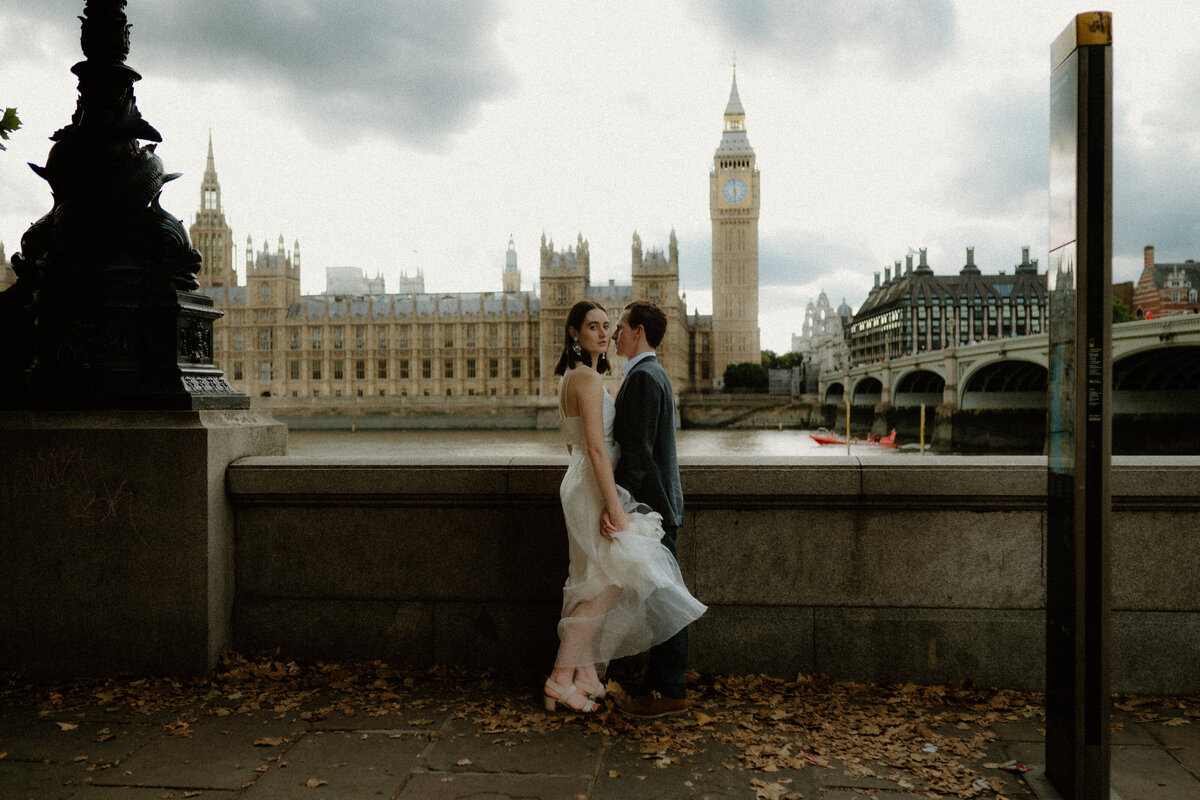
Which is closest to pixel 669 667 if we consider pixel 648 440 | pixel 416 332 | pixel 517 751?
pixel 517 751

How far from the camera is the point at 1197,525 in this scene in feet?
10.9

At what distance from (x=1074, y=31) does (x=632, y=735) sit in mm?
2452

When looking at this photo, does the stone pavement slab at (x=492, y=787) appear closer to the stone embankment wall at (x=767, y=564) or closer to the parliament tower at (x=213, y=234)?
the stone embankment wall at (x=767, y=564)

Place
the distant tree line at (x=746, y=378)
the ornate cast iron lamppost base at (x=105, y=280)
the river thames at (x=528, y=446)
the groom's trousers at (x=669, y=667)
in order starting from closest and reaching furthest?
1. the groom's trousers at (x=669, y=667)
2. the ornate cast iron lamppost base at (x=105, y=280)
3. the river thames at (x=528, y=446)
4. the distant tree line at (x=746, y=378)

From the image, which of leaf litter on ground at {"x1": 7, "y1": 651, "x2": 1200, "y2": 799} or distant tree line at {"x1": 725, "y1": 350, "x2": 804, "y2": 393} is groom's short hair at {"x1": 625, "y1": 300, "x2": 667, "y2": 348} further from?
distant tree line at {"x1": 725, "y1": 350, "x2": 804, "y2": 393}

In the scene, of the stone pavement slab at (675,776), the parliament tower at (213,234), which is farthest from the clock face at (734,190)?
the stone pavement slab at (675,776)

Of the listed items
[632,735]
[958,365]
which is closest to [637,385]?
[632,735]

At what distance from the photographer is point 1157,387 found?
32469 mm

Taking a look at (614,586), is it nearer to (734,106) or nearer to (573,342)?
(573,342)

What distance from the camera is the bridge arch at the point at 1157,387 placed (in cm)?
2998

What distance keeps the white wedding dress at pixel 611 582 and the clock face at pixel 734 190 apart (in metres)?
89.8

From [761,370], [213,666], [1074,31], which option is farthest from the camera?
[761,370]

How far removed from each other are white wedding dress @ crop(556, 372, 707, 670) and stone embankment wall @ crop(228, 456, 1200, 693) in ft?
1.51

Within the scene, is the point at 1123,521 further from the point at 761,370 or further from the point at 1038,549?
the point at 761,370
